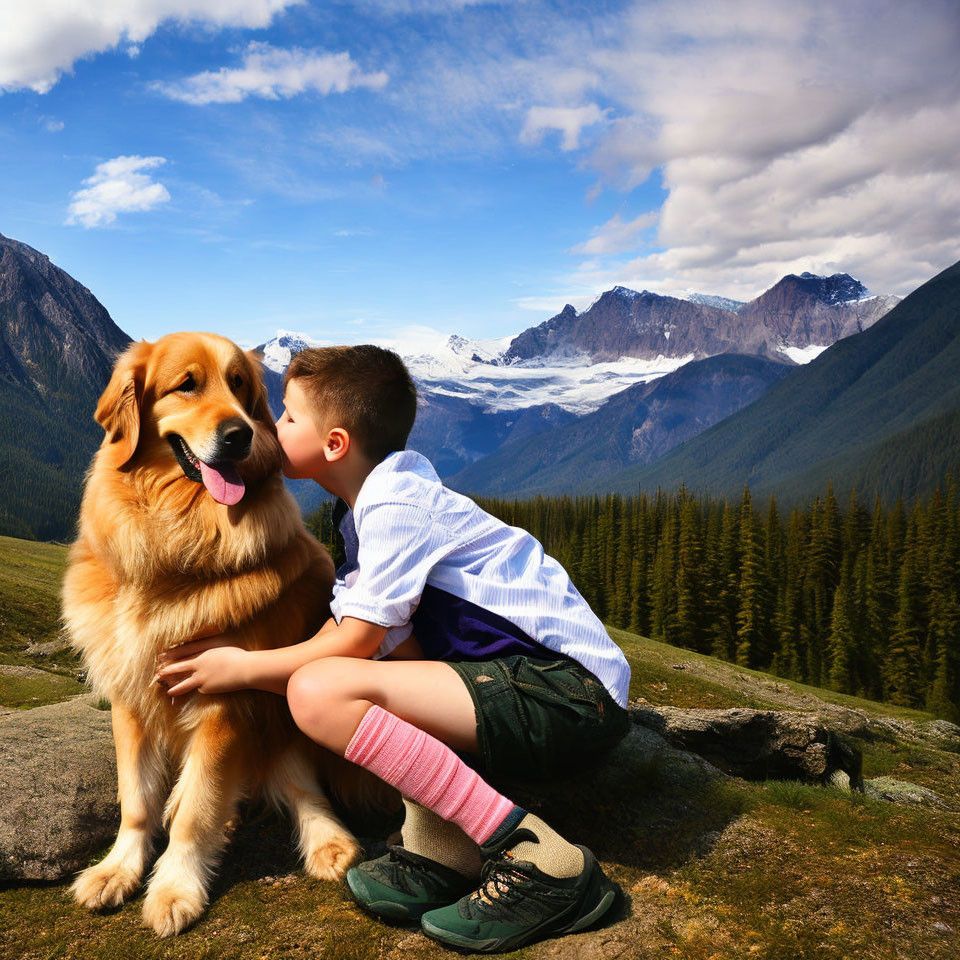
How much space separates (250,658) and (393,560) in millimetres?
1084

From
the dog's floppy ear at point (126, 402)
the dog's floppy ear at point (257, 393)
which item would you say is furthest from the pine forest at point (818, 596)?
the dog's floppy ear at point (126, 402)

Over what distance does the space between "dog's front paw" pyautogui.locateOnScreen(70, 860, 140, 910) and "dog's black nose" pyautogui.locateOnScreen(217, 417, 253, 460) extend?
2.52 metres

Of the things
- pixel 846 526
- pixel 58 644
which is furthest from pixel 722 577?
pixel 58 644

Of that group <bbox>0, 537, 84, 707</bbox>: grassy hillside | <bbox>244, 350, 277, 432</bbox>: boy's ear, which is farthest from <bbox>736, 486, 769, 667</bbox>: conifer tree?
<bbox>244, 350, 277, 432</bbox>: boy's ear

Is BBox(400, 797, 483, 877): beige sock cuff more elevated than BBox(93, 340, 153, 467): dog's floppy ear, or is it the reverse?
BBox(93, 340, 153, 467): dog's floppy ear

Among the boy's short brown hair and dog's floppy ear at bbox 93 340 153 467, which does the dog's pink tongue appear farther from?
the boy's short brown hair

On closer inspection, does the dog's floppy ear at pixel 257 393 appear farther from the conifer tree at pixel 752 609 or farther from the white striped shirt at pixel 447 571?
the conifer tree at pixel 752 609

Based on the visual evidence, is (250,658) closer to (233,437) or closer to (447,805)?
(233,437)

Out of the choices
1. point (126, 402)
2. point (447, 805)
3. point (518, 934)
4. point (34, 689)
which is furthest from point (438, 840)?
point (34, 689)

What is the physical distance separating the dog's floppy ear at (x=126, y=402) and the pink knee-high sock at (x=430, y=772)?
2.21 m

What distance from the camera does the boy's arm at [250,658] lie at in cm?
408

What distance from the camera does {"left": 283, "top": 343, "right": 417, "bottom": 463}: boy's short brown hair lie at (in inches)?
179

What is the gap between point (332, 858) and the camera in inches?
181

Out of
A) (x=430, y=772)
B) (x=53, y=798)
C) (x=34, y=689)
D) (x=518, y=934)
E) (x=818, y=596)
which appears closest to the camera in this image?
(x=518, y=934)
